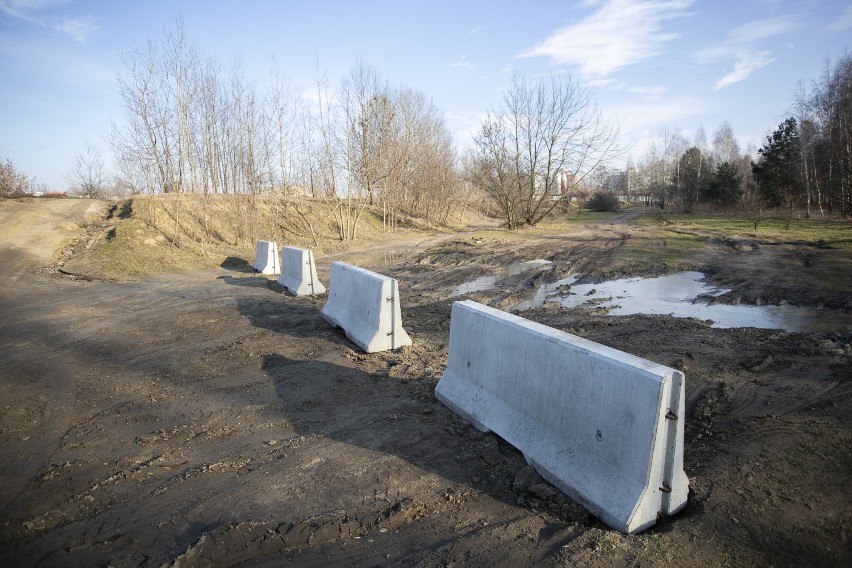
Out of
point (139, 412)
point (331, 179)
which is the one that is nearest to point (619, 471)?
point (139, 412)

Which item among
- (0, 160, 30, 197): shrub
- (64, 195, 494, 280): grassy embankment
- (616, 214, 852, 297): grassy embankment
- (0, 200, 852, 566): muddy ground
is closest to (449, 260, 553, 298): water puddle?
(616, 214, 852, 297): grassy embankment

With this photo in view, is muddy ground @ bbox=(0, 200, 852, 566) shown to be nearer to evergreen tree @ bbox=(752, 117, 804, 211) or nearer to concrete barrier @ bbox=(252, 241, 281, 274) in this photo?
concrete barrier @ bbox=(252, 241, 281, 274)

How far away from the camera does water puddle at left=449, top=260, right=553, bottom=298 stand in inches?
478

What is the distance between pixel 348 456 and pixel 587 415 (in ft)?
6.53

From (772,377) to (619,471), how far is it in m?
3.62

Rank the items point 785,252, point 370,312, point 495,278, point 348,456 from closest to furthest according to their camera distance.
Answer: point 348,456 → point 370,312 → point 495,278 → point 785,252

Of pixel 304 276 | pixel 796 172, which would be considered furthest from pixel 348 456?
pixel 796 172

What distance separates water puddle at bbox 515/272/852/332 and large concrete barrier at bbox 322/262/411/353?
147 inches

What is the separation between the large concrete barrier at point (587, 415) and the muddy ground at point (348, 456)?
0.54 ft

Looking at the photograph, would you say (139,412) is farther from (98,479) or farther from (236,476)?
(236,476)

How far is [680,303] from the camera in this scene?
976 cm

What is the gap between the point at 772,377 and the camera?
545cm

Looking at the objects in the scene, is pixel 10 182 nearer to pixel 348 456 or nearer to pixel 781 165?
pixel 348 456

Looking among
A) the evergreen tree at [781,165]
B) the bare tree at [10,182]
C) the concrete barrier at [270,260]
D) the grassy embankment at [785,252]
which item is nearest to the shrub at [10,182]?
the bare tree at [10,182]
